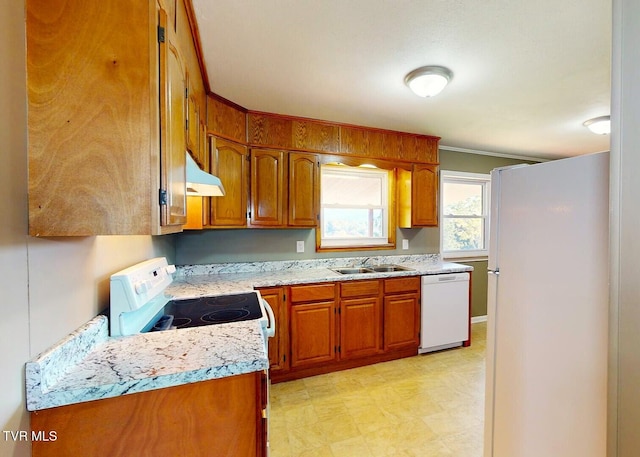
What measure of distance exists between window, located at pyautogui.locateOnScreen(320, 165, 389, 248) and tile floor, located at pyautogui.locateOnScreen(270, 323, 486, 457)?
54.2 inches

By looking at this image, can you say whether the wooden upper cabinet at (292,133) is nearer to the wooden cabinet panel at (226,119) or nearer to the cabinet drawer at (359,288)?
the wooden cabinet panel at (226,119)

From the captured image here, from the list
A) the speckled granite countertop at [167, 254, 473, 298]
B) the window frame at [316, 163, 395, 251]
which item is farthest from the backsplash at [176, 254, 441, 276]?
the window frame at [316, 163, 395, 251]

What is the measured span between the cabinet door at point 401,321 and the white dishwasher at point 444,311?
0.08m

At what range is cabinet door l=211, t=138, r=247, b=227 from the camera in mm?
2248

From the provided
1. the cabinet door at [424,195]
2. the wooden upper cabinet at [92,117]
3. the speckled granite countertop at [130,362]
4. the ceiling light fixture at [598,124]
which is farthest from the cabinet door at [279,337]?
the ceiling light fixture at [598,124]

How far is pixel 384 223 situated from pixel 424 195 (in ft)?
1.86

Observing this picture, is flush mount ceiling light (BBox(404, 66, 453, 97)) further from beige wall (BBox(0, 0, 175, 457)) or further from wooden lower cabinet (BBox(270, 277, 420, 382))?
beige wall (BBox(0, 0, 175, 457))

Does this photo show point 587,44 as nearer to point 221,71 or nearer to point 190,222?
point 221,71

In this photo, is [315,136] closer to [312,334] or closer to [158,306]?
[312,334]

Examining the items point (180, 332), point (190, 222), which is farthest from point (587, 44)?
point (190, 222)

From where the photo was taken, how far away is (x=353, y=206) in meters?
3.19

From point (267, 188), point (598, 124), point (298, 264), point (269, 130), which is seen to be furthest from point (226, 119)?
point (598, 124)

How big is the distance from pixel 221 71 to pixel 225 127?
1.67ft

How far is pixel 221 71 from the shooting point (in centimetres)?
184
